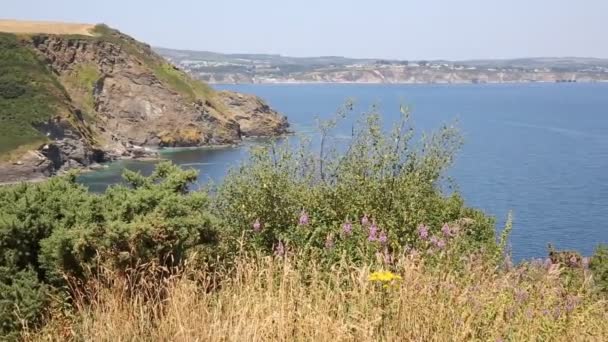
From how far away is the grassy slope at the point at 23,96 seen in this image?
3789 inches

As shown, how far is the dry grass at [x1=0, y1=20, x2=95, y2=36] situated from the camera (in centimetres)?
13725

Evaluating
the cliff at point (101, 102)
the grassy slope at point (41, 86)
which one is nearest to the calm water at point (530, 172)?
the cliff at point (101, 102)

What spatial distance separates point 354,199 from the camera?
1074 centimetres

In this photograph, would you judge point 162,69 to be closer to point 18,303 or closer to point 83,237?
point 83,237

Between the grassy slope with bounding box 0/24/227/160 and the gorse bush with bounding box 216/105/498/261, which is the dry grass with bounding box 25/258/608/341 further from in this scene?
the grassy slope with bounding box 0/24/227/160

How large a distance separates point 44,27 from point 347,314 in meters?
153

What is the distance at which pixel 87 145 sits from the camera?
101 m

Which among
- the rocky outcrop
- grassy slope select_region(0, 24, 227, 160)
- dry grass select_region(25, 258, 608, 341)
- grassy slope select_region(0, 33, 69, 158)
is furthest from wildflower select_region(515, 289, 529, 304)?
the rocky outcrop

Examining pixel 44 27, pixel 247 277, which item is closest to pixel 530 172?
pixel 247 277

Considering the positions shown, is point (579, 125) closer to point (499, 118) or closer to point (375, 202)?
point (499, 118)

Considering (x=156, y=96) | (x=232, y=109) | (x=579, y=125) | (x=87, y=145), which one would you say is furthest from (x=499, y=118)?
(x=87, y=145)

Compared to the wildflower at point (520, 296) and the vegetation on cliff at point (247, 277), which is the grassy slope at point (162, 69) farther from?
the wildflower at point (520, 296)

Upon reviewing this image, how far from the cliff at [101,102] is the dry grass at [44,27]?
28 centimetres

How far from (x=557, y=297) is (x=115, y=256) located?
13.6 ft
